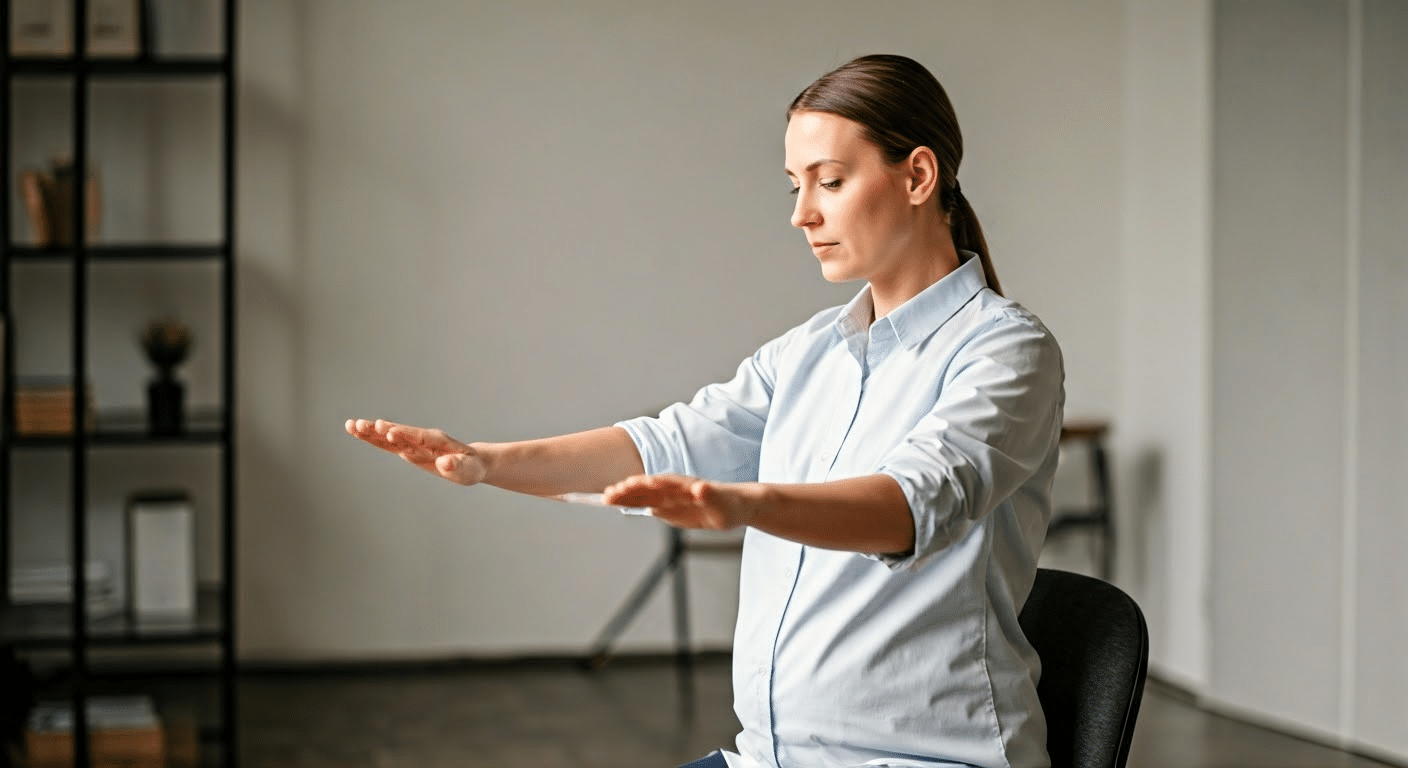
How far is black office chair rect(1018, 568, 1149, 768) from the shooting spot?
1.36m

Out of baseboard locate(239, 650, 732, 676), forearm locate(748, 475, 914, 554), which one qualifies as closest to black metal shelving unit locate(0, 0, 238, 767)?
baseboard locate(239, 650, 732, 676)

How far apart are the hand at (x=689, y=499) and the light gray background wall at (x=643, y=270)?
11.6 ft

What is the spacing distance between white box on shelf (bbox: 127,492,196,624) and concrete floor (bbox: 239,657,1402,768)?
0.41 metres

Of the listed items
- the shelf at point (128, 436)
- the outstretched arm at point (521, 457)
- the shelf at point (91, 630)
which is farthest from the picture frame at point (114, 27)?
the outstretched arm at point (521, 457)

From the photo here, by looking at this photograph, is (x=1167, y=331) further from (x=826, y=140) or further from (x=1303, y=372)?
(x=826, y=140)

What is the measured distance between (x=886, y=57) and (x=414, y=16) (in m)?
3.56

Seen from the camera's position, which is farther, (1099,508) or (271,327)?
(1099,508)

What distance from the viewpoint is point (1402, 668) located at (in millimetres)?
3809

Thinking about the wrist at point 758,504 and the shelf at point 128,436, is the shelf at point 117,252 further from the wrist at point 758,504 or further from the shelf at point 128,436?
the wrist at point 758,504

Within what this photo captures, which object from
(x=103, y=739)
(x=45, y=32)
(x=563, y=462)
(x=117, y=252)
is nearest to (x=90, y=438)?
(x=117, y=252)

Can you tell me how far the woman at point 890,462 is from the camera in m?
1.27

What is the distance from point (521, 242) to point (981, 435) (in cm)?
368

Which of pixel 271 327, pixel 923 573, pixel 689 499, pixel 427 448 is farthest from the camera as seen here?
pixel 271 327

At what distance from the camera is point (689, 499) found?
1080 millimetres
